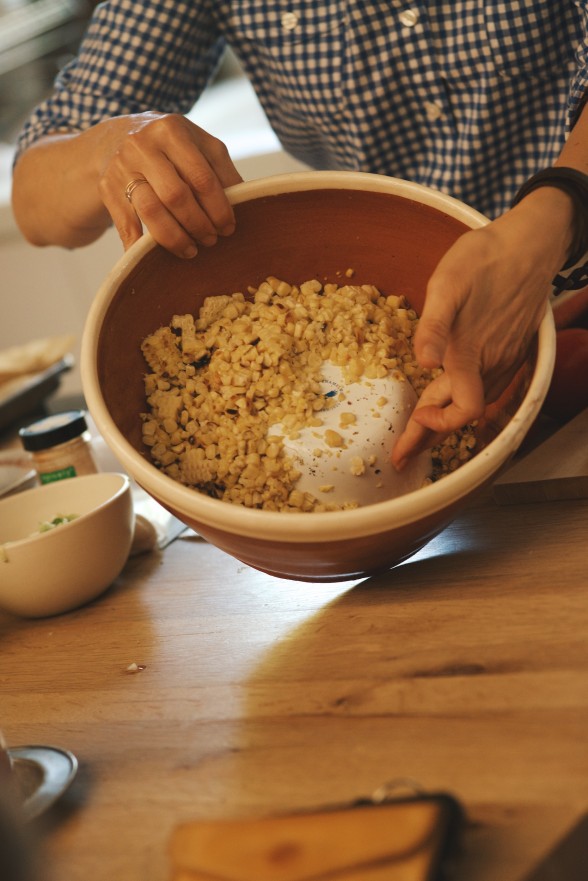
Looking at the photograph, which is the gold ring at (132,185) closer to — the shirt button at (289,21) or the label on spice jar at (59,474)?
the label on spice jar at (59,474)

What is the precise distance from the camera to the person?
77 cm

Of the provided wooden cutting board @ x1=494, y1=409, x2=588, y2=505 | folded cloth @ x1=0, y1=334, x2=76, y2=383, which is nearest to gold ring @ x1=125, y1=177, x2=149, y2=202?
wooden cutting board @ x1=494, y1=409, x2=588, y2=505

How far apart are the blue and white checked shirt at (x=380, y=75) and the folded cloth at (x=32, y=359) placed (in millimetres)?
674

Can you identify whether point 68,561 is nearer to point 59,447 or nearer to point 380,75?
point 59,447

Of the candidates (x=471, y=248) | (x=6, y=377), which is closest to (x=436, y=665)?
(x=471, y=248)

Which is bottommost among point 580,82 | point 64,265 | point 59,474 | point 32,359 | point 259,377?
point 64,265

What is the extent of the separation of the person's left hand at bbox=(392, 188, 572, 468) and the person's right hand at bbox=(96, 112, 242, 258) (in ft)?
0.89

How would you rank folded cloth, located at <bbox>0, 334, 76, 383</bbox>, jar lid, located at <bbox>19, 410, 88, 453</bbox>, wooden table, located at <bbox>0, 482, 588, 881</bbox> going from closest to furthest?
1. wooden table, located at <bbox>0, 482, 588, 881</bbox>
2. jar lid, located at <bbox>19, 410, 88, 453</bbox>
3. folded cloth, located at <bbox>0, 334, 76, 383</bbox>

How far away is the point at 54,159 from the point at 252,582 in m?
0.65

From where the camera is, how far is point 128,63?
1272 millimetres

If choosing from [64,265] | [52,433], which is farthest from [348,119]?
[64,265]

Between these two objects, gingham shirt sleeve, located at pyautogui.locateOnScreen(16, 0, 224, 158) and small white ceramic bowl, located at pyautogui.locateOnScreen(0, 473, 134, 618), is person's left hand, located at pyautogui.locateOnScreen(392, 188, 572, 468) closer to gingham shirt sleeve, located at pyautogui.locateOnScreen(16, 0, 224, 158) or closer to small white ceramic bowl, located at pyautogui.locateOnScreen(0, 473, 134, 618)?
small white ceramic bowl, located at pyautogui.locateOnScreen(0, 473, 134, 618)

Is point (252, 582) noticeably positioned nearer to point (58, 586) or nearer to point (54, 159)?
point (58, 586)

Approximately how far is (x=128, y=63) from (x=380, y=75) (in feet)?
1.24
